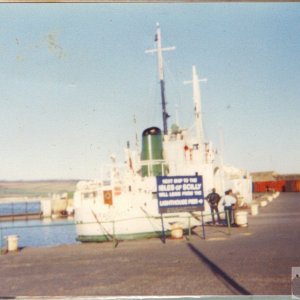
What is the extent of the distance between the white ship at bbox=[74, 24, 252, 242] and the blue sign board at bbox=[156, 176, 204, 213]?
0.19 m

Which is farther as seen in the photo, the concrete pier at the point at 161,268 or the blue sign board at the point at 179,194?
the blue sign board at the point at 179,194

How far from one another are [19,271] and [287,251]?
290 inches

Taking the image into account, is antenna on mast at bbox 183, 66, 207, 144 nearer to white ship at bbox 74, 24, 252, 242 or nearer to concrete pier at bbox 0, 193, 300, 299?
white ship at bbox 74, 24, 252, 242

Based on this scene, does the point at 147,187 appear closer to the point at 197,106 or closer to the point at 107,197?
the point at 107,197

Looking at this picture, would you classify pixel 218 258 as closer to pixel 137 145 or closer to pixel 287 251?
pixel 287 251

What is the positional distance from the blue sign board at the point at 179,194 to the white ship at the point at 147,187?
19 cm

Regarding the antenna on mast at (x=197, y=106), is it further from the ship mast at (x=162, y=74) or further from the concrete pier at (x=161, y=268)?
the concrete pier at (x=161, y=268)

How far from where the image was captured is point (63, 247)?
1695cm

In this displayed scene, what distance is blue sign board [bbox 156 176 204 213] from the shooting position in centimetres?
1606

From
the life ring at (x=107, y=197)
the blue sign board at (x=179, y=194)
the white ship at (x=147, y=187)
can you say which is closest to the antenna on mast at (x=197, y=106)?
the white ship at (x=147, y=187)

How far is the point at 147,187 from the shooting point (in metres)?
23.8

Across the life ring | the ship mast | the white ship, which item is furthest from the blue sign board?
the ship mast

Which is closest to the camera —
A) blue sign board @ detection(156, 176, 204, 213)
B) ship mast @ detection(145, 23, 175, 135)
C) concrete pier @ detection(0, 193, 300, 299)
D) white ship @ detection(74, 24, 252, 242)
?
concrete pier @ detection(0, 193, 300, 299)

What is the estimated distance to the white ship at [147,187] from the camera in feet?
70.9
